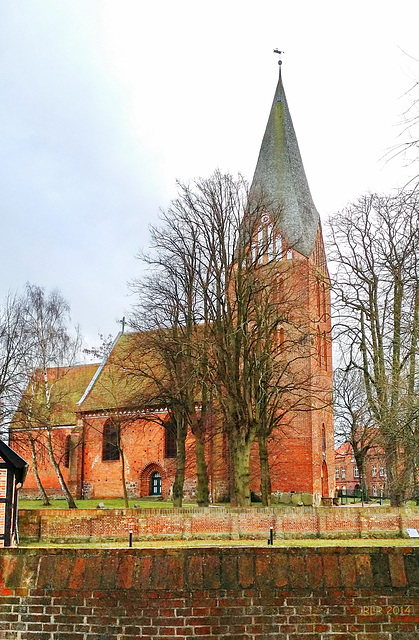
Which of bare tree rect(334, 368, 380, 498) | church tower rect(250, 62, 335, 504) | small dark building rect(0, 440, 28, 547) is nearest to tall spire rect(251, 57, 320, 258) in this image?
church tower rect(250, 62, 335, 504)

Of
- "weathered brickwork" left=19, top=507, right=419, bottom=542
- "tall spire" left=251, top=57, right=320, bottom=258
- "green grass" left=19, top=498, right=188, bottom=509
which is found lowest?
"green grass" left=19, top=498, right=188, bottom=509

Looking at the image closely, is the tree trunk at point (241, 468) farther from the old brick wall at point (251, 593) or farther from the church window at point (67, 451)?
the old brick wall at point (251, 593)

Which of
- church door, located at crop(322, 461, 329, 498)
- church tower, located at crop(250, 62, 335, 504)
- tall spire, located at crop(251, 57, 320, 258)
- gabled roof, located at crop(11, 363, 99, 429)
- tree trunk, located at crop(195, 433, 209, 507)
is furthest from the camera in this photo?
church door, located at crop(322, 461, 329, 498)

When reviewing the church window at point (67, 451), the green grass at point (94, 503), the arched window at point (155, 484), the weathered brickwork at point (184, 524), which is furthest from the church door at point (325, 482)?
the church window at point (67, 451)

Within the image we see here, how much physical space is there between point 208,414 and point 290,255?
1115cm

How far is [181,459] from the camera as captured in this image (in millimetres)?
29875

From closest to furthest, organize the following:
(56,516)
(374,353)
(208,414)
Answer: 1. (56,516)
2. (374,353)
3. (208,414)

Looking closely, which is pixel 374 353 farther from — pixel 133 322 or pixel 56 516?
pixel 56 516

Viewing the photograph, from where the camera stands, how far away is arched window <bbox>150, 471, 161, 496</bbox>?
4244 centimetres

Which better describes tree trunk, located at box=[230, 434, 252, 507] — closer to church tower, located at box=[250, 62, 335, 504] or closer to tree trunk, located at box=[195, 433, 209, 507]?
tree trunk, located at box=[195, 433, 209, 507]

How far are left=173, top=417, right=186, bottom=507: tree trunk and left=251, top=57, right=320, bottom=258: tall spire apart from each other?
12551 mm

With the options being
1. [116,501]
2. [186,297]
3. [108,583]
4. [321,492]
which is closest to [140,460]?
[116,501]

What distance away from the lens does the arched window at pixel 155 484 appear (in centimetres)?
4244

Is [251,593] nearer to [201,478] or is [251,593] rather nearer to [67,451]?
[201,478]
